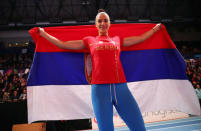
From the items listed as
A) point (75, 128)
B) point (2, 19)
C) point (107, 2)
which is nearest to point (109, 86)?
point (75, 128)

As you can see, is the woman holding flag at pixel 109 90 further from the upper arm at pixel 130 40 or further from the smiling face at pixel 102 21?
the upper arm at pixel 130 40

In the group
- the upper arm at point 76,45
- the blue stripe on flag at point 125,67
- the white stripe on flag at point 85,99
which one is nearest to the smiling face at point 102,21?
the upper arm at point 76,45

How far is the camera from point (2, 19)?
43.0 feet

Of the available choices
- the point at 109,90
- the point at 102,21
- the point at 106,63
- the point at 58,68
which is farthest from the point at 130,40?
the point at 58,68

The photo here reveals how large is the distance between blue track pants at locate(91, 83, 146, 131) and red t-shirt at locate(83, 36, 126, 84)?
59 millimetres

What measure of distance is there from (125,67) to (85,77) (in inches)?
23.2

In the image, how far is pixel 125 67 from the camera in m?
2.43

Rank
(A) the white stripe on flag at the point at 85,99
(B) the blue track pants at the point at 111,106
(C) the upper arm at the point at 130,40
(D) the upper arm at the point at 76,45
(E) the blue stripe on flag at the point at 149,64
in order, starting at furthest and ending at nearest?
(E) the blue stripe on flag at the point at 149,64 < (A) the white stripe on flag at the point at 85,99 < (C) the upper arm at the point at 130,40 < (D) the upper arm at the point at 76,45 < (B) the blue track pants at the point at 111,106

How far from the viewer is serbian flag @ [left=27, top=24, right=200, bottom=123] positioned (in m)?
2.26

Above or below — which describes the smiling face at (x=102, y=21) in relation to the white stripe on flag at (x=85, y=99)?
above

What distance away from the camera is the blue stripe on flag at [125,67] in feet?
7.48

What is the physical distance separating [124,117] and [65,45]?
1015 millimetres

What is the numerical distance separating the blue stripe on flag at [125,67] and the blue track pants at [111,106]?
79 cm

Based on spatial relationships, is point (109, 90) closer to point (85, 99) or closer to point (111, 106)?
point (111, 106)
